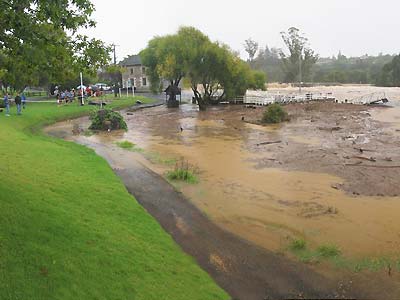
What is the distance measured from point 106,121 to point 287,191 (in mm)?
19814

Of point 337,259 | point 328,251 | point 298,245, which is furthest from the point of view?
point 298,245

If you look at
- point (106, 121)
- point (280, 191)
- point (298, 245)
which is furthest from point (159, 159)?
point (106, 121)

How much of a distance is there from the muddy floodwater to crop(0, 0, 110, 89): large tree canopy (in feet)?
19.6

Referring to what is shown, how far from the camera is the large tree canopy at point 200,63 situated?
164 ft

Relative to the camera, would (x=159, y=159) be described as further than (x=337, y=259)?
Yes

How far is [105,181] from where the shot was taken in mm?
14766

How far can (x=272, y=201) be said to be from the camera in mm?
14500

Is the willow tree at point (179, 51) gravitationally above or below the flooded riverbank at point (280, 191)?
above

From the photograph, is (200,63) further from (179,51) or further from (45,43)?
(45,43)

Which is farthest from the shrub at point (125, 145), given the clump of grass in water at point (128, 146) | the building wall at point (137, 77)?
the building wall at point (137, 77)

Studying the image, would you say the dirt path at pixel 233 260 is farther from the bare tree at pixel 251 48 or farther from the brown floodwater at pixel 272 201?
the bare tree at pixel 251 48

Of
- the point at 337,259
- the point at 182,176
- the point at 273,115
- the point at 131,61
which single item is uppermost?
the point at 131,61

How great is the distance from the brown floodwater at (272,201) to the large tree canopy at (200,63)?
24.2m

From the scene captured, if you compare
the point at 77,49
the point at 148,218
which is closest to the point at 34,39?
the point at 77,49
